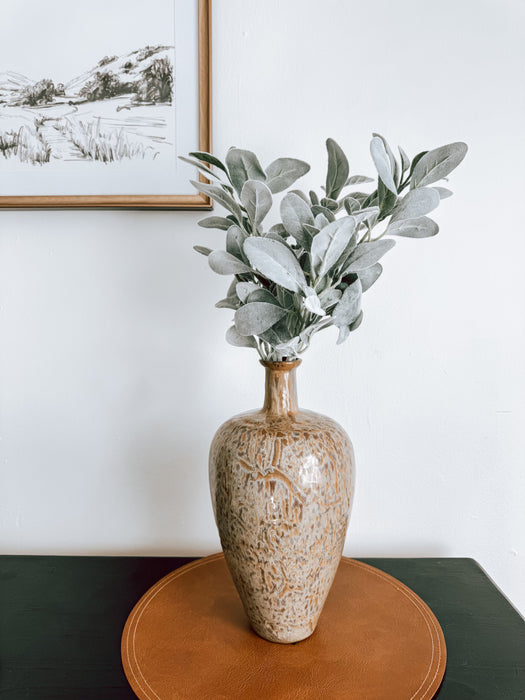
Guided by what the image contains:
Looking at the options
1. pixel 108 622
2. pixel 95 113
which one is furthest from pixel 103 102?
pixel 108 622

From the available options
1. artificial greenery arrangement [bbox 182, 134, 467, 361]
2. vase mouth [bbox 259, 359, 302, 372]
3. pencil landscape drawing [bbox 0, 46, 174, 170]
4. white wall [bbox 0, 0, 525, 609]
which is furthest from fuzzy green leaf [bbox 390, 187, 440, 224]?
pencil landscape drawing [bbox 0, 46, 174, 170]

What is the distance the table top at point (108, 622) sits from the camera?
58cm

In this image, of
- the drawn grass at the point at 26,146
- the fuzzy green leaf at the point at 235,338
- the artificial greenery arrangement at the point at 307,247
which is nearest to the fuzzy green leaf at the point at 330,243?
the artificial greenery arrangement at the point at 307,247

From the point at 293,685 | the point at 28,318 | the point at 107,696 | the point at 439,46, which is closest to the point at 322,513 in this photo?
the point at 293,685

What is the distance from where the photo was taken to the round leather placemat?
561 millimetres

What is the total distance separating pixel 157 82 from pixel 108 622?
83 centimetres

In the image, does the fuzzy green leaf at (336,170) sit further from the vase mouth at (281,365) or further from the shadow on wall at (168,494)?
the shadow on wall at (168,494)

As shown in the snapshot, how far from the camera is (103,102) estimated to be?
847mm

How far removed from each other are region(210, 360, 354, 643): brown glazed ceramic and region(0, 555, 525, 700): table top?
0.17 m

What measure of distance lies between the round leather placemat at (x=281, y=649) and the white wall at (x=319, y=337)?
21 cm

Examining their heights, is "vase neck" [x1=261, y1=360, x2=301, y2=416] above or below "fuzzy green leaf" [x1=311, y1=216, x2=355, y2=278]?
below

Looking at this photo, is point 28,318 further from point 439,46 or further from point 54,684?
point 439,46

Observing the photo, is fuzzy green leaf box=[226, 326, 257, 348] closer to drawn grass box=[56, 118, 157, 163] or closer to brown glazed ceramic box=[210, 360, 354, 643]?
brown glazed ceramic box=[210, 360, 354, 643]

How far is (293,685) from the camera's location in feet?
1.85
